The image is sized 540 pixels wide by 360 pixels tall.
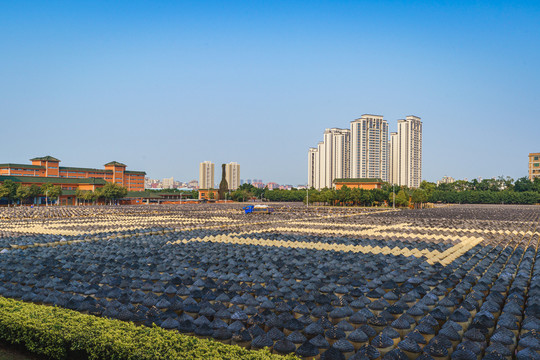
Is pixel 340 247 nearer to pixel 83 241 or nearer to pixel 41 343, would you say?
pixel 83 241

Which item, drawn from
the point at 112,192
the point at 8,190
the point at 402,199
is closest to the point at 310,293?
the point at 402,199

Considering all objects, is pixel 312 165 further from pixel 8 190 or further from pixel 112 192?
pixel 8 190

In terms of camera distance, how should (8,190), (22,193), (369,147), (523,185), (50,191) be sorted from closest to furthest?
(8,190)
(22,193)
(50,191)
(523,185)
(369,147)

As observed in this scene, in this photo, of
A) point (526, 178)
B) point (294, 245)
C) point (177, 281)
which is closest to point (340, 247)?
point (294, 245)

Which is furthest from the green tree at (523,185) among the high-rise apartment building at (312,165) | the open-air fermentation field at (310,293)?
the open-air fermentation field at (310,293)

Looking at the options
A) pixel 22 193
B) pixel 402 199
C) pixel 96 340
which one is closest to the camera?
pixel 96 340

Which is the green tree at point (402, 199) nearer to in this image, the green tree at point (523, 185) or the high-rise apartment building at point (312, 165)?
the green tree at point (523, 185)

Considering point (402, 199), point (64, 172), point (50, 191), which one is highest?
point (64, 172)
